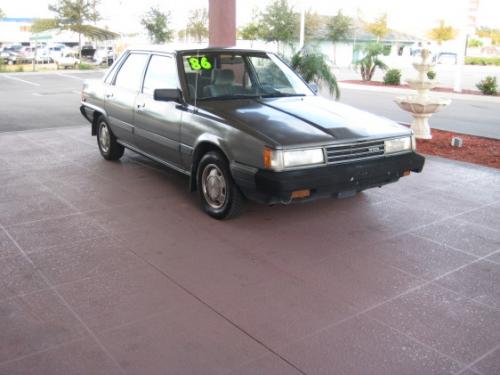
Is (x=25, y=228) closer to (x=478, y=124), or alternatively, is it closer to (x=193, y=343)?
(x=193, y=343)

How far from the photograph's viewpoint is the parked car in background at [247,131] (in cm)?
487

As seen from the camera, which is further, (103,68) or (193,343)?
(103,68)

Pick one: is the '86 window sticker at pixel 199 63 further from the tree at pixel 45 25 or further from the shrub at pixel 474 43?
the shrub at pixel 474 43

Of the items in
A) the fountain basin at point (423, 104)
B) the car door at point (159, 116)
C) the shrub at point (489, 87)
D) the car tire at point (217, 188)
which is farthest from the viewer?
the shrub at point (489, 87)

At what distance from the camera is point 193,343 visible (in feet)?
10.7

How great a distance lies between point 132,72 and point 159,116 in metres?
1.17

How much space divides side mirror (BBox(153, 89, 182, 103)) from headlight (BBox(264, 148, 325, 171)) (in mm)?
1524

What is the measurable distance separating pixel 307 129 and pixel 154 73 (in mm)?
2367

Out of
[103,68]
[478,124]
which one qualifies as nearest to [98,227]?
[478,124]

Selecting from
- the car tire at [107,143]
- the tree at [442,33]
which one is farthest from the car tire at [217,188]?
the tree at [442,33]

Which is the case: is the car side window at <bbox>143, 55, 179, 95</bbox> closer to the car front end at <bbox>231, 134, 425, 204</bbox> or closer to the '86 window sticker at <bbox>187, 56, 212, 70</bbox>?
the '86 window sticker at <bbox>187, 56, 212, 70</bbox>

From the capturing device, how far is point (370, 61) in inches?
1059

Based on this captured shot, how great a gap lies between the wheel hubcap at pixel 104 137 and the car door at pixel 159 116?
1208mm

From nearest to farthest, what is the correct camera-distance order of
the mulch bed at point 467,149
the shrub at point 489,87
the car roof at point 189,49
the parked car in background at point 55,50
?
the car roof at point 189,49
the mulch bed at point 467,149
the shrub at point 489,87
the parked car in background at point 55,50
